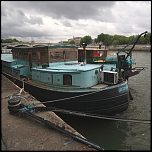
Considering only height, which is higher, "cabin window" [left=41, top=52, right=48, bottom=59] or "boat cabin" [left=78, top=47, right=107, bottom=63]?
"boat cabin" [left=78, top=47, right=107, bottom=63]

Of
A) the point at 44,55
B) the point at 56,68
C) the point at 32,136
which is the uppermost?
the point at 44,55

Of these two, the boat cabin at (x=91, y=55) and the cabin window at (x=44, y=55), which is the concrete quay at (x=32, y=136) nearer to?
the cabin window at (x=44, y=55)

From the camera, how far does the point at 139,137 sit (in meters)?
7.89

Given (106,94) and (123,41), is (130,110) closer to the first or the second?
(106,94)

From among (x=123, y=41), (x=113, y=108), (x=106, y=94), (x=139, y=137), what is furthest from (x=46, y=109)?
(x=123, y=41)

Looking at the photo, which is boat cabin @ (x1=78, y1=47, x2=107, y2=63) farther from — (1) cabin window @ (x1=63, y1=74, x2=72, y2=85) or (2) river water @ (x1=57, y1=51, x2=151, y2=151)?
(1) cabin window @ (x1=63, y1=74, x2=72, y2=85)

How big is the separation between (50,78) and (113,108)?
4210 mm

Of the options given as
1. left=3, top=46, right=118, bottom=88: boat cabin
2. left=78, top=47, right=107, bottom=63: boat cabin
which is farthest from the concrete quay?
left=78, top=47, right=107, bottom=63: boat cabin

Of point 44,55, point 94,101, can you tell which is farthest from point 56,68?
point 94,101

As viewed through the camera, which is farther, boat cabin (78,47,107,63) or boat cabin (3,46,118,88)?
boat cabin (78,47,107,63)

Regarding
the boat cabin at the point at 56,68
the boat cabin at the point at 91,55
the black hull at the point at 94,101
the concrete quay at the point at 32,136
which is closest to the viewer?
the concrete quay at the point at 32,136

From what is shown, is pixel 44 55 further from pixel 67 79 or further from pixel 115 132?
pixel 115 132

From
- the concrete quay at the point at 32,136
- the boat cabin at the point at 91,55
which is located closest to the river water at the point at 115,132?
the concrete quay at the point at 32,136

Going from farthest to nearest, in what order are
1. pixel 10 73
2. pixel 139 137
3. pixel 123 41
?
pixel 123 41 < pixel 10 73 < pixel 139 137
